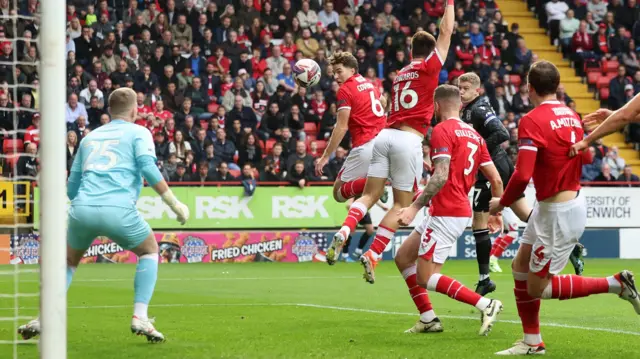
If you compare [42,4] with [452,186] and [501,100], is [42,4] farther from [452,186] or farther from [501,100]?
[501,100]

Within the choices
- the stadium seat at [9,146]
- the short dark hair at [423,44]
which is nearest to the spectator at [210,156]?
the stadium seat at [9,146]

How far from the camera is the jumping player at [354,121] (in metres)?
11.5

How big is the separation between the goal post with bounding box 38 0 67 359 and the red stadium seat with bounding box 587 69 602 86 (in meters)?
25.0

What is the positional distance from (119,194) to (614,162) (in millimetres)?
19223

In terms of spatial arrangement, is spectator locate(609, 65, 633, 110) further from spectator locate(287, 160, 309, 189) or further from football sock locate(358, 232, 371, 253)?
football sock locate(358, 232, 371, 253)

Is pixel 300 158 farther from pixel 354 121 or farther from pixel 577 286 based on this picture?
pixel 577 286

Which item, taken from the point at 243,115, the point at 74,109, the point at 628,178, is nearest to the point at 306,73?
the point at 74,109

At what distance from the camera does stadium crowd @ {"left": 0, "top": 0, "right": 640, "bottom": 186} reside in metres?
22.4

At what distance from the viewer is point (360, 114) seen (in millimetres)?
11641

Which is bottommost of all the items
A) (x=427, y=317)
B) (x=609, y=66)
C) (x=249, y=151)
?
(x=427, y=317)

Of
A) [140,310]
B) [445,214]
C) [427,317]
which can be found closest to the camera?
[140,310]

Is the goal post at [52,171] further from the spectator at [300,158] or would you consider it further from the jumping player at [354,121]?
the spectator at [300,158]

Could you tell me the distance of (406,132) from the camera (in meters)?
10.2

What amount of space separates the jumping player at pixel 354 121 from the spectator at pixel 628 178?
Answer: 45.1 ft
